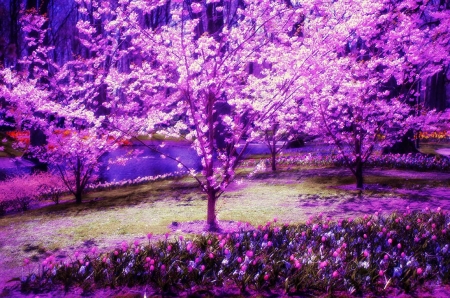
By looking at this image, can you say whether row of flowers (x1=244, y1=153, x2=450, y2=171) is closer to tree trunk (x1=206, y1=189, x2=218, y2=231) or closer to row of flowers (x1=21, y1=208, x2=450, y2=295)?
tree trunk (x1=206, y1=189, x2=218, y2=231)

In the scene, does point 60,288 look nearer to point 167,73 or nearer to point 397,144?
point 167,73

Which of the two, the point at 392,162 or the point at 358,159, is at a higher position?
the point at 358,159

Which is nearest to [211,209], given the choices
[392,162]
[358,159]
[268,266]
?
[268,266]

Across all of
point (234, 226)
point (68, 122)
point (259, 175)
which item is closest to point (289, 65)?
point (234, 226)

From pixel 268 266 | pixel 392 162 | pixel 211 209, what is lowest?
pixel 268 266

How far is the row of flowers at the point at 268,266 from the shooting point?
151 inches

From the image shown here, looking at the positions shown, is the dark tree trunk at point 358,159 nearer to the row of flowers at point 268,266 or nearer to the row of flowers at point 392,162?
the row of flowers at point 392,162

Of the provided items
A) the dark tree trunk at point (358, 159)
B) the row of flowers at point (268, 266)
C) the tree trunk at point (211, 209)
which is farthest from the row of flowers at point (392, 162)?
the row of flowers at point (268, 266)

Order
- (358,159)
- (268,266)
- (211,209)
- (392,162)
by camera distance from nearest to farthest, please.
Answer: (268,266) < (211,209) < (358,159) < (392,162)

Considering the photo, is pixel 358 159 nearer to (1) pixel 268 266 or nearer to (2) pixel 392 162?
(2) pixel 392 162

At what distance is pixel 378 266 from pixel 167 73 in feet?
15.4

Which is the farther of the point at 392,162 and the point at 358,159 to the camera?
the point at 392,162

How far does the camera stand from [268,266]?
407 centimetres

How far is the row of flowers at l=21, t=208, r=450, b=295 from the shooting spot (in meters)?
3.85
